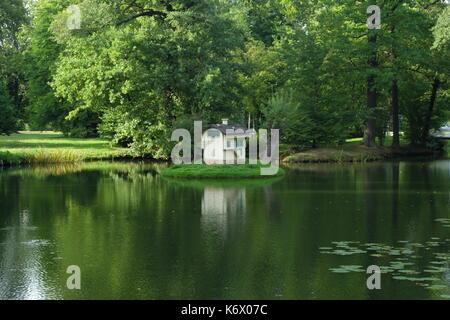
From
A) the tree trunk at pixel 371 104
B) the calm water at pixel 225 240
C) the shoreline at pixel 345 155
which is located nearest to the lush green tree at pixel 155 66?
the shoreline at pixel 345 155

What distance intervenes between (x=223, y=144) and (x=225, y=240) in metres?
20.5

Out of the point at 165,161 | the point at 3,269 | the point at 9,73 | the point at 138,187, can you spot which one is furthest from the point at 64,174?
the point at 9,73

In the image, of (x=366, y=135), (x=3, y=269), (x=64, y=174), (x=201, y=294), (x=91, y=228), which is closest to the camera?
(x=201, y=294)

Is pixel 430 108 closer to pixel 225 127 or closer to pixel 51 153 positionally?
pixel 225 127

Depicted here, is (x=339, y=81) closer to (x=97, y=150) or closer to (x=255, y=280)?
(x=97, y=150)

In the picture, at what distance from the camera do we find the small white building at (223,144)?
3603 cm

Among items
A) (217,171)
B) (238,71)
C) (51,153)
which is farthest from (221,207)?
(238,71)

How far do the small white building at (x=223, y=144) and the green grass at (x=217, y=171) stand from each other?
2044 mm

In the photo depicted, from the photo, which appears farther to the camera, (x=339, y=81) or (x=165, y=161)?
(x=339, y=81)

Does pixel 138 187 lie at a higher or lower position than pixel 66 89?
lower

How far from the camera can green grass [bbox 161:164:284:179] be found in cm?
3316

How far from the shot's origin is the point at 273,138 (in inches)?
1869

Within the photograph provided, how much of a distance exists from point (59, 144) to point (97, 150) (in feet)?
21.8

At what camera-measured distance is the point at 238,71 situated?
49.2 meters
